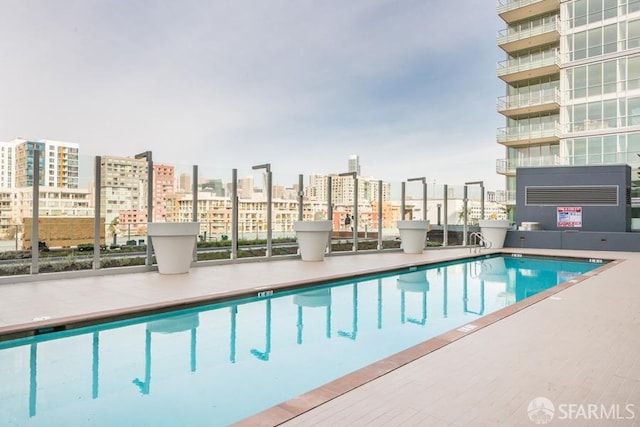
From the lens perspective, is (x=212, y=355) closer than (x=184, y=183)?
Yes

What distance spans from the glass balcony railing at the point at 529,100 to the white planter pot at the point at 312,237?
2037cm

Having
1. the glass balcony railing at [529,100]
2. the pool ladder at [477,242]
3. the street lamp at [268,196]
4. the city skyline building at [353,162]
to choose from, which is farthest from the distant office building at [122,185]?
the glass balcony railing at [529,100]

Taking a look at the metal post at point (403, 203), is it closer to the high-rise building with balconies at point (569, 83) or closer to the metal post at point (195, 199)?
the metal post at point (195, 199)

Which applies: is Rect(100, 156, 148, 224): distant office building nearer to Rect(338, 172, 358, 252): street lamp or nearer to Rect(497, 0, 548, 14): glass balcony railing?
Rect(338, 172, 358, 252): street lamp

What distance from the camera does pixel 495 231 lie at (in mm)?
12945

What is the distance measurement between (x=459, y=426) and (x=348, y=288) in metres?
4.39

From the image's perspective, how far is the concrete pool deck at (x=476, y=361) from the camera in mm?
1997

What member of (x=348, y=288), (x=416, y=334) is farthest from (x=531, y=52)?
(x=416, y=334)

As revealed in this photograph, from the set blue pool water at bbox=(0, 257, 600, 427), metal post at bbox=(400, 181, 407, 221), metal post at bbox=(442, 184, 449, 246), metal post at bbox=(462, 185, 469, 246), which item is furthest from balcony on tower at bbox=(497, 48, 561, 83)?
blue pool water at bbox=(0, 257, 600, 427)

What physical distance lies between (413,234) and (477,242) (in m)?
4.04

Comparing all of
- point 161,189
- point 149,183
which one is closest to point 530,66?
point 161,189

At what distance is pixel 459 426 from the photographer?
6.12 ft

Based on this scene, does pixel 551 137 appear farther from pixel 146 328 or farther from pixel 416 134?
pixel 146 328

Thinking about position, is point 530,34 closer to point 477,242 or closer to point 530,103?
point 530,103
